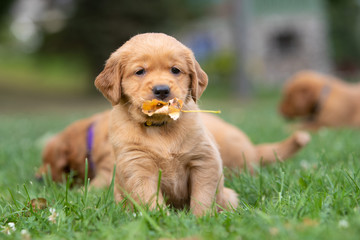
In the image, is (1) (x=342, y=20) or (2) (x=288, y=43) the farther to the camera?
(1) (x=342, y=20)

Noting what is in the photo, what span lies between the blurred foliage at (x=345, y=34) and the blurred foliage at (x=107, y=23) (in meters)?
15.5

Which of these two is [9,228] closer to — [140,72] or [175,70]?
[140,72]

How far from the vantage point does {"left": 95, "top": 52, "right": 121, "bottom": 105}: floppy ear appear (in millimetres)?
2756

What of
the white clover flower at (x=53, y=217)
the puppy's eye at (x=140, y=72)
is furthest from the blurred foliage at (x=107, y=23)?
the white clover flower at (x=53, y=217)

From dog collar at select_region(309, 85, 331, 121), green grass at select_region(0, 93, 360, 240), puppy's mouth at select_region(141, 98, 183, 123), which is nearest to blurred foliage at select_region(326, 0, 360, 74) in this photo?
dog collar at select_region(309, 85, 331, 121)

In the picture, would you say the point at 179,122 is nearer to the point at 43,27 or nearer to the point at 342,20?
the point at 43,27

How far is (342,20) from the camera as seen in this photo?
29.5 m

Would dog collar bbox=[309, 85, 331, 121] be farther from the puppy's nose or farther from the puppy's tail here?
the puppy's nose

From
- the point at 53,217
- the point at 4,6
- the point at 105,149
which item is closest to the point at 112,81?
the point at 53,217

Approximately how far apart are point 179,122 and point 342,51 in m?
29.0

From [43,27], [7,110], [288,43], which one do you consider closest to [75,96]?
[43,27]

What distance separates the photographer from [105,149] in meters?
4.11

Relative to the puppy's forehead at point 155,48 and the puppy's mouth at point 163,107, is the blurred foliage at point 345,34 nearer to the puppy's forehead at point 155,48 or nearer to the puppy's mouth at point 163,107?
the puppy's forehead at point 155,48

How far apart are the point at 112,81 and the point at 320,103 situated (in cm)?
575
